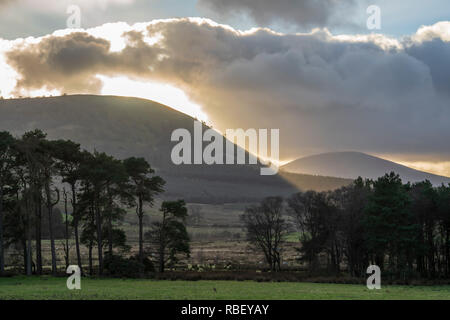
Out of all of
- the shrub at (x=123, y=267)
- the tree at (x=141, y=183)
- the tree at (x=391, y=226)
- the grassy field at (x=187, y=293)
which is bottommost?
the shrub at (x=123, y=267)

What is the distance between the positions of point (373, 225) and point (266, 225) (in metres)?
22.7

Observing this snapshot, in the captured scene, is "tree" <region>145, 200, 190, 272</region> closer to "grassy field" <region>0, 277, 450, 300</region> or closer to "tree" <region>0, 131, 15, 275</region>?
"grassy field" <region>0, 277, 450, 300</region>

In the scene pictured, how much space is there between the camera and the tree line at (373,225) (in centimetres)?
7156

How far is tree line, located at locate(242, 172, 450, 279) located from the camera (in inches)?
2817

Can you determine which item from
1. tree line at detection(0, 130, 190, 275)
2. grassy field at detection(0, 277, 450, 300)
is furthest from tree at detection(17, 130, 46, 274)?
grassy field at detection(0, 277, 450, 300)

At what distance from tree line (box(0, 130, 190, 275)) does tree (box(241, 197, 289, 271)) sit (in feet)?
56.8

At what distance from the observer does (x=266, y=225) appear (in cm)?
9006

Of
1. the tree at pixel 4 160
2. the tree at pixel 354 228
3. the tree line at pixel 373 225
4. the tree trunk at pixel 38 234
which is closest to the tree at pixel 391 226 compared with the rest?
the tree line at pixel 373 225

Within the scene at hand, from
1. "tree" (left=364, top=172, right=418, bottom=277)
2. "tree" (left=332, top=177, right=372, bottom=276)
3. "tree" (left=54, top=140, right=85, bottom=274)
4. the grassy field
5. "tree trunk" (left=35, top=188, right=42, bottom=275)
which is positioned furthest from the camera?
"tree" (left=332, top=177, right=372, bottom=276)

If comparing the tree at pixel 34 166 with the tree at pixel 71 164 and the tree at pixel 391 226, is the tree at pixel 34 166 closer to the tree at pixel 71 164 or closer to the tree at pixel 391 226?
the tree at pixel 71 164

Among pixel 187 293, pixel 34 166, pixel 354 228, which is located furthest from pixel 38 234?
pixel 354 228

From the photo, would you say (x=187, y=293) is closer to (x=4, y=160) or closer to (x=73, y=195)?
(x=73, y=195)

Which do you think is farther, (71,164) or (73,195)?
(71,164)
